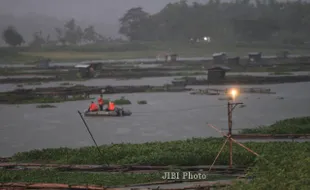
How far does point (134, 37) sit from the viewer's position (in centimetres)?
6769

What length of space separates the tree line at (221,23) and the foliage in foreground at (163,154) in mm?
47342

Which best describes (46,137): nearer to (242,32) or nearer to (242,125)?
(242,125)

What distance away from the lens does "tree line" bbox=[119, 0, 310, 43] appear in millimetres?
58562

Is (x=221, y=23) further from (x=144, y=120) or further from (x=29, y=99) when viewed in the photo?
(x=144, y=120)

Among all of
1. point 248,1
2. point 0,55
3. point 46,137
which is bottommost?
point 46,137

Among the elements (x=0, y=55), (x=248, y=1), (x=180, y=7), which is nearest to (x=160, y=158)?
(x=0, y=55)

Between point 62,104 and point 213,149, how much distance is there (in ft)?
41.4

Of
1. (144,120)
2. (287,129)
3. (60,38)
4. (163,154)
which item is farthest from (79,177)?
(60,38)

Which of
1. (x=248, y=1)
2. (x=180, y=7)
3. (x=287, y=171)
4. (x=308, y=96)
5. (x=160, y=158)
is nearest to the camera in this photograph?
(x=287, y=171)

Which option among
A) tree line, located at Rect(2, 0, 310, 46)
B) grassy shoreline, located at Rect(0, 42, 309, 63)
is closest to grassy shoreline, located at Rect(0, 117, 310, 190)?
grassy shoreline, located at Rect(0, 42, 309, 63)

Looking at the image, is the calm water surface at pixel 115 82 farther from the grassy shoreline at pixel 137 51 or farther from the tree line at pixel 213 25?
the tree line at pixel 213 25

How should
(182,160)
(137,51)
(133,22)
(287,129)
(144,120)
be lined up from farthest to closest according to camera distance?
1. (133,22)
2. (137,51)
3. (144,120)
4. (287,129)
5. (182,160)

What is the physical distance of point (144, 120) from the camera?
18.5 m

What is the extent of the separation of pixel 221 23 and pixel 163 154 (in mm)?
55103
